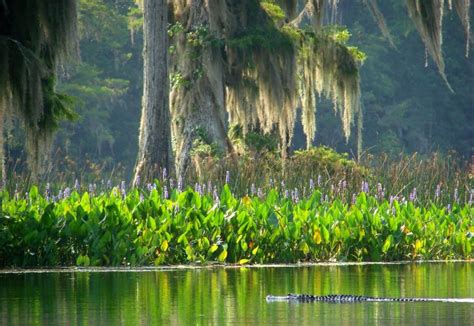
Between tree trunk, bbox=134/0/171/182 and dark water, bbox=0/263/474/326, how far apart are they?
814 centimetres

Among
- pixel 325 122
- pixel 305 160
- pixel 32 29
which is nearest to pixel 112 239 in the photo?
pixel 32 29

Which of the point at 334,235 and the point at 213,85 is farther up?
the point at 213,85

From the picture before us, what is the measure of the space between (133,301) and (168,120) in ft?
41.1

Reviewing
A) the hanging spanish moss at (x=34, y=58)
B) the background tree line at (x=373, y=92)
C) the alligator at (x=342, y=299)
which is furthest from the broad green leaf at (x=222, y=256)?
the background tree line at (x=373, y=92)

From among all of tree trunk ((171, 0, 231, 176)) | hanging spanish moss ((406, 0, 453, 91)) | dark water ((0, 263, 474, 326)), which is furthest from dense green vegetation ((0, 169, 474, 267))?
tree trunk ((171, 0, 231, 176))

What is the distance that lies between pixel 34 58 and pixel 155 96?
9279mm

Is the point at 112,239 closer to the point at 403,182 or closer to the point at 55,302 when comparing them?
the point at 55,302

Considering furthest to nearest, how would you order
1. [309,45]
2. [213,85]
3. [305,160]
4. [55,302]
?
[309,45] → [213,85] → [305,160] → [55,302]

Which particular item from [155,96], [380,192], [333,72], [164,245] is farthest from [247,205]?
[333,72]

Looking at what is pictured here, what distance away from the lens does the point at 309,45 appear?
2802cm

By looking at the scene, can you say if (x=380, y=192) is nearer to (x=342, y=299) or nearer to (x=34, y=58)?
(x=34, y=58)

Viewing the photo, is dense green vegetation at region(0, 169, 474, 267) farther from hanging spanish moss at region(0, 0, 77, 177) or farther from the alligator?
the alligator

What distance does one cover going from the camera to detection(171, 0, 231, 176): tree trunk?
26.0 meters

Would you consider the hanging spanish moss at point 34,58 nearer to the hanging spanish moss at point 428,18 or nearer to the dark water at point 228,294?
the dark water at point 228,294
